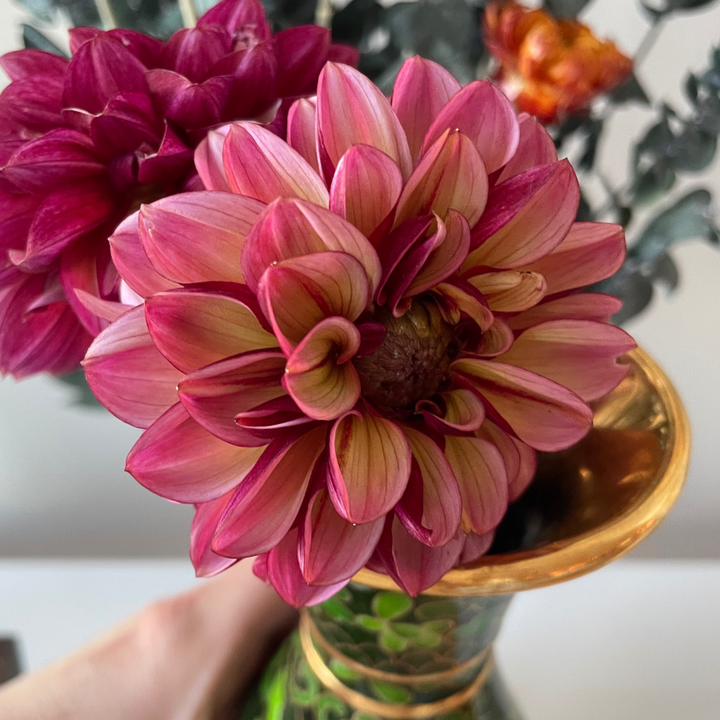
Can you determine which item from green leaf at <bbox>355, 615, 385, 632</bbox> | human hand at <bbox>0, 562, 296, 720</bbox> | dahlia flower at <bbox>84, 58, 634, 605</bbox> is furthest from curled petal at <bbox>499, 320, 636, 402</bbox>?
human hand at <bbox>0, 562, 296, 720</bbox>

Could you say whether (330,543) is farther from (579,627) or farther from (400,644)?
(579,627)

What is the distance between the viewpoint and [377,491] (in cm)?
13

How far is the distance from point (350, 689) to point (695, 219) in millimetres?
202

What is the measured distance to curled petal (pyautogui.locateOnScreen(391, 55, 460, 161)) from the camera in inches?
5.5

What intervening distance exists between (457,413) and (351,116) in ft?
0.20

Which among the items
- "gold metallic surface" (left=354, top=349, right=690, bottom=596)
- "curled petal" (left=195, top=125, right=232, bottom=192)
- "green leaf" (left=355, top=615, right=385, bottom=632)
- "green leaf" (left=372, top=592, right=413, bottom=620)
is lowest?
"green leaf" (left=355, top=615, right=385, bottom=632)

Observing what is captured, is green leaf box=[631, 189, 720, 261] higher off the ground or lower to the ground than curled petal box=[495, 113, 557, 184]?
lower

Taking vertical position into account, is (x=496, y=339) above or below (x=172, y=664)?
above

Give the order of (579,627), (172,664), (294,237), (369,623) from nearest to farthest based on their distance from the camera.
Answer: (294,237)
(369,623)
(172,664)
(579,627)

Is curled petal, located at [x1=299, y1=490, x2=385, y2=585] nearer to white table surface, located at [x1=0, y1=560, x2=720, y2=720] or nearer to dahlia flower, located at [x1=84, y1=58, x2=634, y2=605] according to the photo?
dahlia flower, located at [x1=84, y1=58, x2=634, y2=605]

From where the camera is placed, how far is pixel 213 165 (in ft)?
0.45

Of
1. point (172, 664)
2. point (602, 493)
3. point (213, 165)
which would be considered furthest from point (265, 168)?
point (172, 664)

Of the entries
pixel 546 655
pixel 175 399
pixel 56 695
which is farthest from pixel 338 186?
pixel 546 655

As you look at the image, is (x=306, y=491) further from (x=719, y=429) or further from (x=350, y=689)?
(x=719, y=429)
